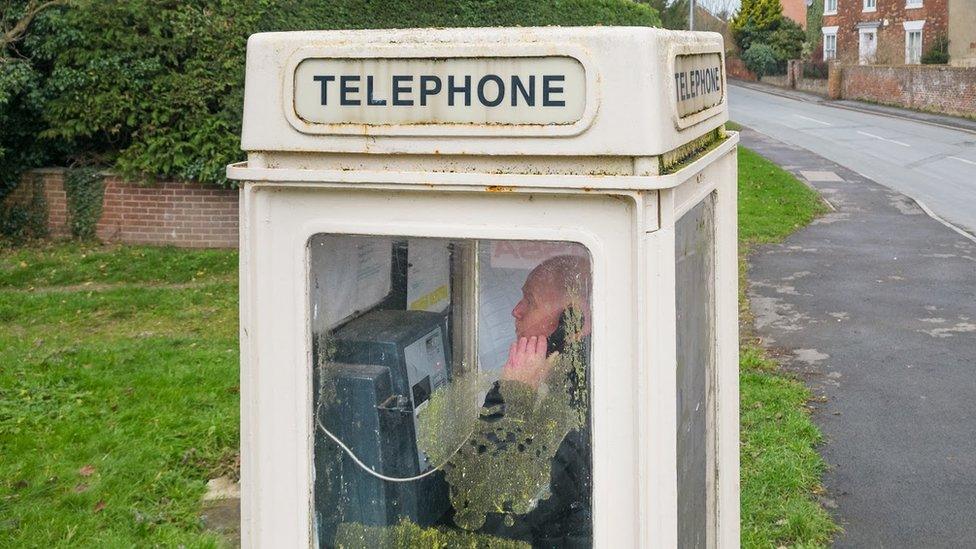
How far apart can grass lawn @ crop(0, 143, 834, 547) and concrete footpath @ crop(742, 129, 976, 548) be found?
264 mm

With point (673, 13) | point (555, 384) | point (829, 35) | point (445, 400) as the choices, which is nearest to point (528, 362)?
point (555, 384)

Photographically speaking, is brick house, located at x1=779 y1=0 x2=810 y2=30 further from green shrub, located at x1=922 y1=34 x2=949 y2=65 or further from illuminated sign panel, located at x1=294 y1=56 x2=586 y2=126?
illuminated sign panel, located at x1=294 y1=56 x2=586 y2=126

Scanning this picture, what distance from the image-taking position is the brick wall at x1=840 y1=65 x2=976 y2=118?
35969 millimetres

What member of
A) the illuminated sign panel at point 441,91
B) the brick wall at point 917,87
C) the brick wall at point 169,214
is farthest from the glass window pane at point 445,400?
the brick wall at point 917,87

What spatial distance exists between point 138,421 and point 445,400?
455 cm

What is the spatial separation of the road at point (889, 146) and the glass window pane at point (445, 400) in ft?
46.1

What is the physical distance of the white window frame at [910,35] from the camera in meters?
45.4

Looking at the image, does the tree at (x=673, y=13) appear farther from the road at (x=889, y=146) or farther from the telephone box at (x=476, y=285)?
the telephone box at (x=476, y=285)

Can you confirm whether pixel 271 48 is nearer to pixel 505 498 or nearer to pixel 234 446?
pixel 505 498

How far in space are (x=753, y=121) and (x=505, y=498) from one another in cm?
3432

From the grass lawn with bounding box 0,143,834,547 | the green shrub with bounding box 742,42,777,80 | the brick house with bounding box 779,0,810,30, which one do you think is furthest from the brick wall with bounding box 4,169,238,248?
the brick house with bounding box 779,0,810,30

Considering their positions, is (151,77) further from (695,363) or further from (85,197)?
(695,363)

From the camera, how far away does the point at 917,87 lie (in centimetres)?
3912

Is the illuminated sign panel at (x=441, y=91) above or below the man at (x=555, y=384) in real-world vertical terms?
above
